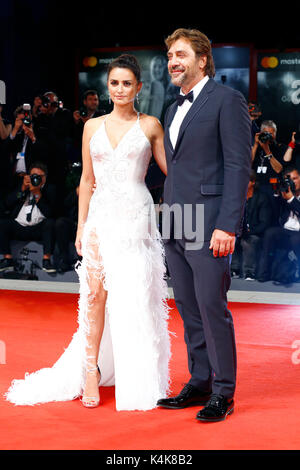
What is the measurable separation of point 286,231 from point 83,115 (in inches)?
91.8

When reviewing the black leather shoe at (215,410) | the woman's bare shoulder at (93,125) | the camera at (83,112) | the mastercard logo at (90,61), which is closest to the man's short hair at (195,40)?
the woman's bare shoulder at (93,125)

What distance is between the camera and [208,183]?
8.81 feet

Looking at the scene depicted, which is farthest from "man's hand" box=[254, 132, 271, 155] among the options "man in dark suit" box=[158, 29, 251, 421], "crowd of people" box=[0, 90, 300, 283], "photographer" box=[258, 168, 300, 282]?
"man in dark suit" box=[158, 29, 251, 421]

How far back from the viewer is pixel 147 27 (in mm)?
8242

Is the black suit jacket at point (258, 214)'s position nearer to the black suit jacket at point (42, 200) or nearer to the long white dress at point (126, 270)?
the black suit jacket at point (42, 200)

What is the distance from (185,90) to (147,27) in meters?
5.76

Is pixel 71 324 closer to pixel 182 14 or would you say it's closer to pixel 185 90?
pixel 185 90

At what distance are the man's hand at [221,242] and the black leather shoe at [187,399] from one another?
0.66m

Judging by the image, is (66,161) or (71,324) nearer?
(71,324)

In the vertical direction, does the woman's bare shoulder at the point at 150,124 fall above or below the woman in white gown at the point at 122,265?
above

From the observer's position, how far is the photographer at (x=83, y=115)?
6906mm

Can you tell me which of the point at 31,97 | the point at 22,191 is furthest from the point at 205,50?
the point at 31,97

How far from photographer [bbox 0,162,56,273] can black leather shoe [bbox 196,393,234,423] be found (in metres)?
4.15

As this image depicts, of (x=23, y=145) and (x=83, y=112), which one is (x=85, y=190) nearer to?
(x=83, y=112)
